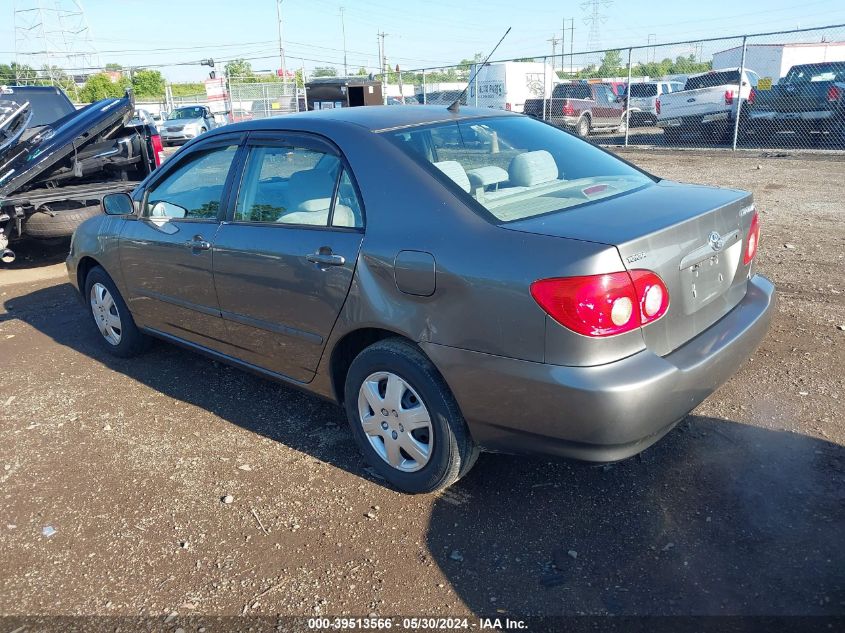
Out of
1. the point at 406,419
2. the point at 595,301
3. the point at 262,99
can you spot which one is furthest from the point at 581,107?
the point at 595,301

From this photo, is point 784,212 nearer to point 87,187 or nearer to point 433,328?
point 433,328

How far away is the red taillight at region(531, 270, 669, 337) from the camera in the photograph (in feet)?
8.12

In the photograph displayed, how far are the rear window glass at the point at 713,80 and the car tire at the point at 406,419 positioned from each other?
56.2 ft

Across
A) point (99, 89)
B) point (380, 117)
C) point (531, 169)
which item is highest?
point (99, 89)

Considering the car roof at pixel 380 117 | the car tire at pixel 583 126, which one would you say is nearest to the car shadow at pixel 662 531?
the car roof at pixel 380 117

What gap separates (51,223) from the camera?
7.40 metres

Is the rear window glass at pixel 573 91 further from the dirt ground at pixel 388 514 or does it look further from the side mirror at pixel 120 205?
the side mirror at pixel 120 205

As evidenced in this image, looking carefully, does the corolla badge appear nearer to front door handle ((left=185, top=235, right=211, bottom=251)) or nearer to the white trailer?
front door handle ((left=185, top=235, right=211, bottom=251))

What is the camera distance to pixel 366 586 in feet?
8.86

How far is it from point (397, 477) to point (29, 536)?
1653mm

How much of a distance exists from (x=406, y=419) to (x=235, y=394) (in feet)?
5.77

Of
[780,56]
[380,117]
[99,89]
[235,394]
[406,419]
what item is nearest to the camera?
[406,419]

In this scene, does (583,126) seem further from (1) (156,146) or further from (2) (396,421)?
(2) (396,421)

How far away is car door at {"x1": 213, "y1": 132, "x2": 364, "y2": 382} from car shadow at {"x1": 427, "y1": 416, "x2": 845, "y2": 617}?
1.08 metres
